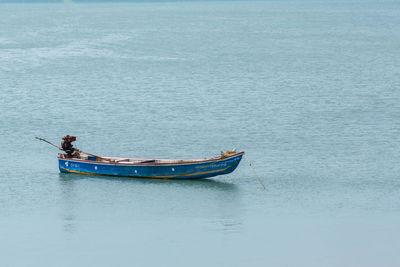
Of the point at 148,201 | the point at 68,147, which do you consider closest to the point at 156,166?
the point at 148,201

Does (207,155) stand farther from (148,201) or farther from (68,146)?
(148,201)

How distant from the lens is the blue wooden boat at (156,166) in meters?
48.7

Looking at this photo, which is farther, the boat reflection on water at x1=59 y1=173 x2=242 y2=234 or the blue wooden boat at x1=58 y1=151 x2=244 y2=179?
the blue wooden boat at x1=58 y1=151 x2=244 y2=179

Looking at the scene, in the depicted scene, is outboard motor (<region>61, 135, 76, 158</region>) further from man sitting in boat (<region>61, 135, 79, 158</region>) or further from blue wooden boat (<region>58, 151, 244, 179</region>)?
blue wooden boat (<region>58, 151, 244, 179</region>)

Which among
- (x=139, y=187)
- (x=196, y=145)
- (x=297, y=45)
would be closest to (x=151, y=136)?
(x=196, y=145)

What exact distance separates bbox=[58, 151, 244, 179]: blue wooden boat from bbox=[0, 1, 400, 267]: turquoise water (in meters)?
0.73

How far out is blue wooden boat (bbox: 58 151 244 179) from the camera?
48.7 meters

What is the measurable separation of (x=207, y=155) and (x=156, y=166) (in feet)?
26.3

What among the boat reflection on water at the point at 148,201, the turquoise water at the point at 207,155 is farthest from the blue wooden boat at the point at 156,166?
the turquoise water at the point at 207,155

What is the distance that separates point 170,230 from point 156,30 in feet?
447

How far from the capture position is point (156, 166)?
4944cm

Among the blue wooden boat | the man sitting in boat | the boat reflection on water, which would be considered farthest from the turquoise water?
the man sitting in boat

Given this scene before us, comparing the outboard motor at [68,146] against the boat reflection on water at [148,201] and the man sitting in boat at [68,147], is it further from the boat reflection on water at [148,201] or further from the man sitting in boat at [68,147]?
the boat reflection on water at [148,201]

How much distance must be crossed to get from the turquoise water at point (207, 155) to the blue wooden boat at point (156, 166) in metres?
0.73
